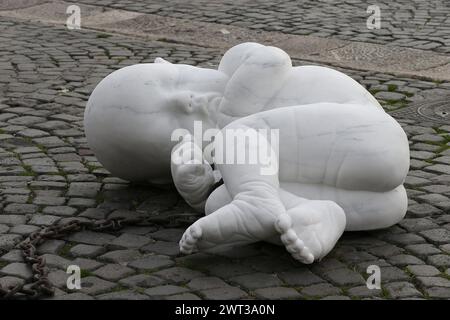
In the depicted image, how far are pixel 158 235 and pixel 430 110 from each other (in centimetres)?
298

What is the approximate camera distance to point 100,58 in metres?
8.95

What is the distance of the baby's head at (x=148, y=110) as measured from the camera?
198 inches

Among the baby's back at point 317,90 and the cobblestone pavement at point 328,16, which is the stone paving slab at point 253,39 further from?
the baby's back at point 317,90

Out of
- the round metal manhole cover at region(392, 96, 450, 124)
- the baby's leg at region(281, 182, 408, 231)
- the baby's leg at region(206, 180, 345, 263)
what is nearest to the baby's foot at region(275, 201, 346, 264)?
the baby's leg at region(206, 180, 345, 263)

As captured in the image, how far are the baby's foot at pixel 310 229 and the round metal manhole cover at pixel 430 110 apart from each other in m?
2.70

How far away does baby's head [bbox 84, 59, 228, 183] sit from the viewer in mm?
5027

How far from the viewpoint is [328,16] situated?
10.4 meters

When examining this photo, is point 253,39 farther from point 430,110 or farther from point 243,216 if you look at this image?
point 243,216

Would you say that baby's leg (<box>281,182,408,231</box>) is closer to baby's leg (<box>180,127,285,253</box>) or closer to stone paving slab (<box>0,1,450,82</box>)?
baby's leg (<box>180,127,285,253</box>)

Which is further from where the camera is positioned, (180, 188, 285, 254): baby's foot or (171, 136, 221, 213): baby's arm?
(171, 136, 221, 213): baby's arm

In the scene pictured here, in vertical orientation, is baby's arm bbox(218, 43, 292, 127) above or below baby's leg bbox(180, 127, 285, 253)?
above

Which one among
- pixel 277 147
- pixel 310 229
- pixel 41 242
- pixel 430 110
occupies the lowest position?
pixel 41 242

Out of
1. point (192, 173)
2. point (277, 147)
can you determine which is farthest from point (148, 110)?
point (277, 147)
